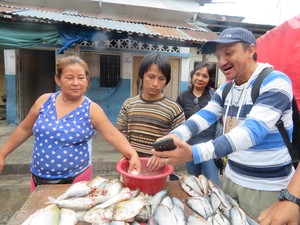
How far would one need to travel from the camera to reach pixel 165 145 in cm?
152

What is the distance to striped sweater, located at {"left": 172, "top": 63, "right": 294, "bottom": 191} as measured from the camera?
1409 millimetres

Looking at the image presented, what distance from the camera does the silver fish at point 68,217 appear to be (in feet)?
4.26

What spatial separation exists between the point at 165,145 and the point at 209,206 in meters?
0.46

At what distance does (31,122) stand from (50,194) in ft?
2.40

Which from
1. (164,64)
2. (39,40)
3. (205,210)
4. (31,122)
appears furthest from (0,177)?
(205,210)

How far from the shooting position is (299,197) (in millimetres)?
1214

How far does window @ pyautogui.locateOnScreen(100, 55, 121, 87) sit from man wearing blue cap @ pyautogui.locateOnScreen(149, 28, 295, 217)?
6.79 m

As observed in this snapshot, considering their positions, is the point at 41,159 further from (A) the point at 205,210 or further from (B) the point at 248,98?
(B) the point at 248,98

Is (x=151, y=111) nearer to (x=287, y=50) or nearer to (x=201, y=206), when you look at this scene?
(x=201, y=206)

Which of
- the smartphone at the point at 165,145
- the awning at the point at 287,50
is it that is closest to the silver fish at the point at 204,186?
the smartphone at the point at 165,145

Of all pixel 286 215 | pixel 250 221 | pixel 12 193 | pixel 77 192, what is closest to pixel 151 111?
pixel 77 192

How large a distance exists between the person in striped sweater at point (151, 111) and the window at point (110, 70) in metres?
6.06

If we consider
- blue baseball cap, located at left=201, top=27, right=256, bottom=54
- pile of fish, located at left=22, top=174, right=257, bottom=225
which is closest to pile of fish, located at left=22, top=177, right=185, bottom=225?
pile of fish, located at left=22, top=174, right=257, bottom=225

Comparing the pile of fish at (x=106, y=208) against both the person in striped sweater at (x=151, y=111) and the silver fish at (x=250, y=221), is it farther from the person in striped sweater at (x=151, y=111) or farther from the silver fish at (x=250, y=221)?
the person in striped sweater at (x=151, y=111)
